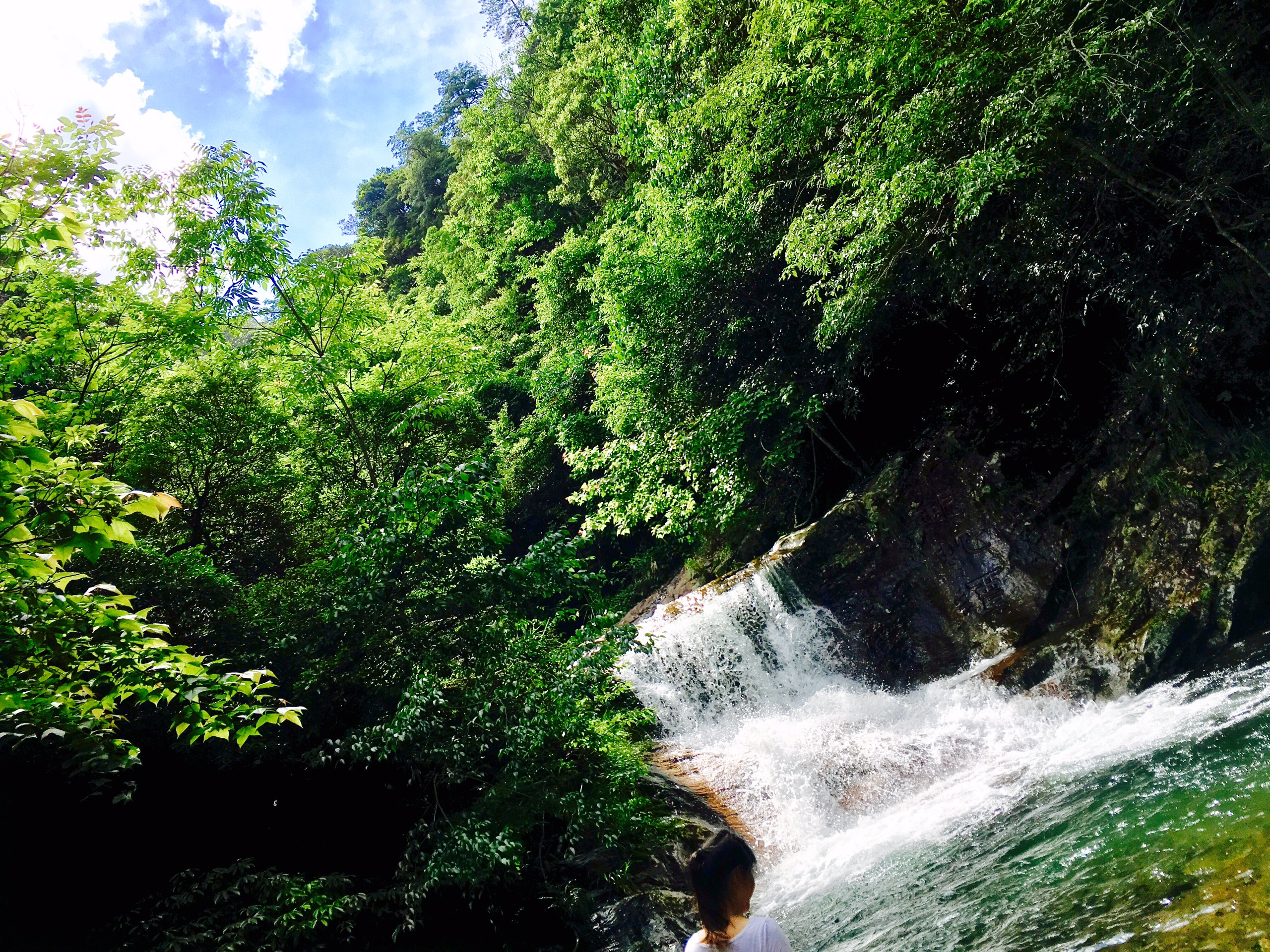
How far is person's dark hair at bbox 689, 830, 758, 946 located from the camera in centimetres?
246

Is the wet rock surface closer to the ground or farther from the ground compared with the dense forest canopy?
closer to the ground

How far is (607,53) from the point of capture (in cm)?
1703

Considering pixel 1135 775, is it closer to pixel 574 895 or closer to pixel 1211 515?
pixel 1211 515

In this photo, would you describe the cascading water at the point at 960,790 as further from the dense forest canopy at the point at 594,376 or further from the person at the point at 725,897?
the person at the point at 725,897

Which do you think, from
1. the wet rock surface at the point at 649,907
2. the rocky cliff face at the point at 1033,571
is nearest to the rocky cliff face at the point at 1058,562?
the rocky cliff face at the point at 1033,571

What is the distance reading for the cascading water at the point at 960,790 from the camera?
165 inches

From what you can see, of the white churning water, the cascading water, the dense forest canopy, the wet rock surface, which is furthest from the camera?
the white churning water

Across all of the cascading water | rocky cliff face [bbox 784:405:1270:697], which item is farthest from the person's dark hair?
rocky cliff face [bbox 784:405:1270:697]

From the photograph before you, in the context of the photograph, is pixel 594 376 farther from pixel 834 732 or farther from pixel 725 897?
pixel 725 897

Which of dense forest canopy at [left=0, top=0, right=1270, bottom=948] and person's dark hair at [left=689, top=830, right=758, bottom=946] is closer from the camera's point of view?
person's dark hair at [left=689, top=830, right=758, bottom=946]

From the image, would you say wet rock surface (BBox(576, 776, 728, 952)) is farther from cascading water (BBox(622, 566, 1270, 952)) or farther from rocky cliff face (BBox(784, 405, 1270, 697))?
rocky cliff face (BBox(784, 405, 1270, 697))

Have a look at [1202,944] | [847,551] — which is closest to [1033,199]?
[847,551]

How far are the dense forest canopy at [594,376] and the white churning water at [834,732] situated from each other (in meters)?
1.39

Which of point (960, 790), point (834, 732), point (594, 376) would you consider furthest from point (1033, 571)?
point (594, 376)
